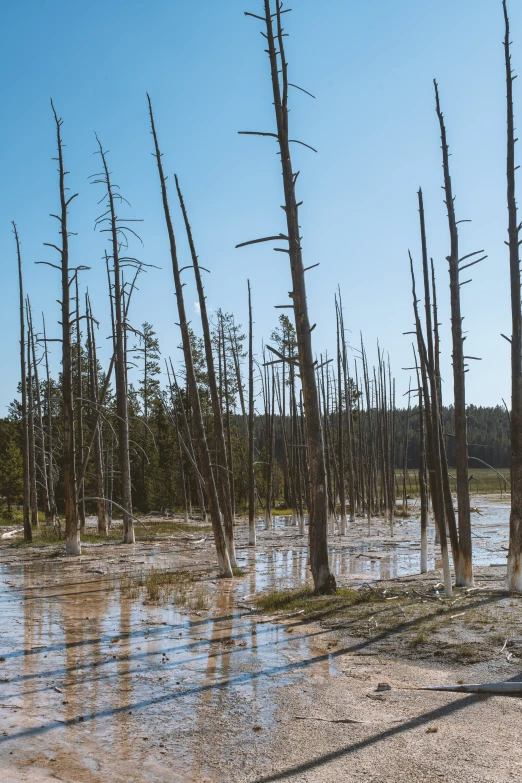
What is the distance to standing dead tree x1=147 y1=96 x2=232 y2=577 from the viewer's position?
528 inches

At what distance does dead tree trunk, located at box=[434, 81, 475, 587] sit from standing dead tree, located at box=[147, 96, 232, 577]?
421cm

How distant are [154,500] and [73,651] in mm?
33559

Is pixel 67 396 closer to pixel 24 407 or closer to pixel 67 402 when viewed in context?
pixel 67 402

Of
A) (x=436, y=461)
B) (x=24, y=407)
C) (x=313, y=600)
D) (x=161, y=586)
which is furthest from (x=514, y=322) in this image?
(x=24, y=407)

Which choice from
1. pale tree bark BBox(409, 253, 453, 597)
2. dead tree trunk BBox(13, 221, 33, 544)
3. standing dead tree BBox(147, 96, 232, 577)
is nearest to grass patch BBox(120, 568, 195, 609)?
standing dead tree BBox(147, 96, 232, 577)

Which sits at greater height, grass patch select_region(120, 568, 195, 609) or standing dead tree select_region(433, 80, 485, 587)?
standing dead tree select_region(433, 80, 485, 587)

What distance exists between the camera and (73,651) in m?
7.24

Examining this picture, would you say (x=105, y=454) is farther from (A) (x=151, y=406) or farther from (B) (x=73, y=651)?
(B) (x=73, y=651)

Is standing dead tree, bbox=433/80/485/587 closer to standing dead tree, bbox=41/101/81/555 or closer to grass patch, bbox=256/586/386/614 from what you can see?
grass patch, bbox=256/586/386/614

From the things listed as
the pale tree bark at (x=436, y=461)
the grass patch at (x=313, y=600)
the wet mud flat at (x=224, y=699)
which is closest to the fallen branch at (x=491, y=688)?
the wet mud flat at (x=224, y=699)

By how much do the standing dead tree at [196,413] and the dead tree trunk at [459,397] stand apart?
421 centimetres

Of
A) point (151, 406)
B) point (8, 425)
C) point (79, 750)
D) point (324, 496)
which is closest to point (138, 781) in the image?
point (79, 750)

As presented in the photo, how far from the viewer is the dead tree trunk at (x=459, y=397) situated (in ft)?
36.7

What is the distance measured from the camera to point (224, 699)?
5.68 meters
